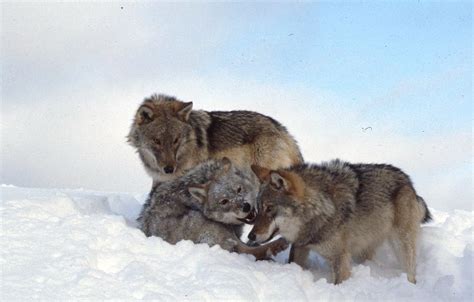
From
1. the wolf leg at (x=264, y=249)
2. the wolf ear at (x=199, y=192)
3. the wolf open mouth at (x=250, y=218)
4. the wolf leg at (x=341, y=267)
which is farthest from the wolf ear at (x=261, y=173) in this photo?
the wolf leg at (x=341, y=267)

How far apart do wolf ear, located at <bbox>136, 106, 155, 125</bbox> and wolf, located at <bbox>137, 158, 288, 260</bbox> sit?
5.15 ft

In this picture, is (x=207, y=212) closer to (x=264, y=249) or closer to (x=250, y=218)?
(x=250, y=218)

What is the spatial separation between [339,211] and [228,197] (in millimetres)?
1487

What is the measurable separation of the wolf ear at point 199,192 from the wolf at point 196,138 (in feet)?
4.07

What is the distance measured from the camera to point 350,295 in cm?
684

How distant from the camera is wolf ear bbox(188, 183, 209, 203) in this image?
8047mm

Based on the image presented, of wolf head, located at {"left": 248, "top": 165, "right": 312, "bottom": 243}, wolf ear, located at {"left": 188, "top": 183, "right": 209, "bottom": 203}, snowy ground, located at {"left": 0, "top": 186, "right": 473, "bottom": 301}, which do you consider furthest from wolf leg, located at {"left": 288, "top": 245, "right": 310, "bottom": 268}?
wolf ear, located at {"left": 188, "top": 183, "right": 209, "bottom": 203}

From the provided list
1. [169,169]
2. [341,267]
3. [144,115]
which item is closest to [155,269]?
[341,267]

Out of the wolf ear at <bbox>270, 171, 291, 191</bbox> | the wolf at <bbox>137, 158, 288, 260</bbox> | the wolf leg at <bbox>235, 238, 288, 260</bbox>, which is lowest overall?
the wolf leg at <bbox>235, 238, 288, 260</bbox>

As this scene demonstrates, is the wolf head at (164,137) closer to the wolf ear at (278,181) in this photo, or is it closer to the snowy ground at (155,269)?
the snowy ground at (155,269)

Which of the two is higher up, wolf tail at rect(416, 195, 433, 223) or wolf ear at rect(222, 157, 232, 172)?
wolf ear at rect(222, 157, 232, 172)

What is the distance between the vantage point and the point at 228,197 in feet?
26.0

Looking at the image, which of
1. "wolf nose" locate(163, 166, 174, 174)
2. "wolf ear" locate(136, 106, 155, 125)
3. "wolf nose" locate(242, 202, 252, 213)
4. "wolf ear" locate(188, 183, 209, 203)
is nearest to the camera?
"wolf nose" locate(242, 202, 252, 213)

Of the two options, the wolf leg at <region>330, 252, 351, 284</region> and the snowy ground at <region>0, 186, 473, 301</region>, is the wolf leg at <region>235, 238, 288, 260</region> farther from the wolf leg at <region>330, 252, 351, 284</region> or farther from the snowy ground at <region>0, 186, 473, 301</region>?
the wolf leg at <region>330, 252, 351, 284</region>
